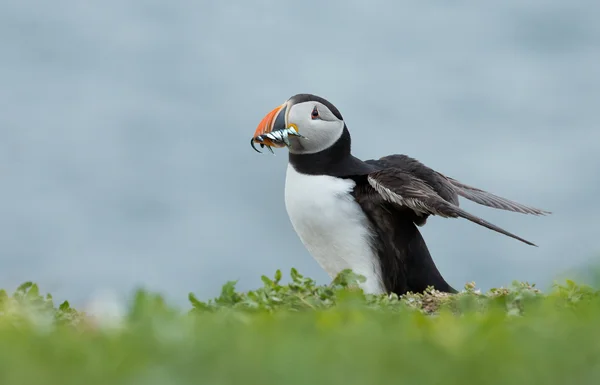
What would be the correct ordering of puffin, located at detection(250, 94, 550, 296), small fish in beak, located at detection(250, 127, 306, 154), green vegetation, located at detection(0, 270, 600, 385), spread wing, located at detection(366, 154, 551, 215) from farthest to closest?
spread wing, located at detection(366, 154, 551, 215)
small fish in beak, located at detection(250, 127, 306, 154)
puffin, located at detection(250, 94, 550, 296)
green vegetation, located at detection(0, 270, 600, 385)

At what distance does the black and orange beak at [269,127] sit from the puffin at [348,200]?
0.01 meters

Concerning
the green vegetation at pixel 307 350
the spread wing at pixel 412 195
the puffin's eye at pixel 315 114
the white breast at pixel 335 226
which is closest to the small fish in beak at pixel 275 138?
the puffin's eye at pixel 315 114

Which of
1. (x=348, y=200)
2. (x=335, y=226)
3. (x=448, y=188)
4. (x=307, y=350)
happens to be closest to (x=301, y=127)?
(x=348, y=200)

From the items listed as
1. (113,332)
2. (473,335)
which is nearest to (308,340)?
(473,335)

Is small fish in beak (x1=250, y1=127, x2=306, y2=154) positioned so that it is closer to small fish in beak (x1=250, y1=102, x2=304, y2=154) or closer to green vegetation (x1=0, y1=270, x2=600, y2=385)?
small fish in beak (x1=250, y1=102, x2=304, y2=154)

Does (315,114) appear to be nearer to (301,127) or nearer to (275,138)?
(301,127)

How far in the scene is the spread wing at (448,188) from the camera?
892 centimetres

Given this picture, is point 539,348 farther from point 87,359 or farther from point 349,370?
point 87,359

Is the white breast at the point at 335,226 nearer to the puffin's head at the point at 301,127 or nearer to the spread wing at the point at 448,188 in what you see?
the puffin's head at the point at 301,127

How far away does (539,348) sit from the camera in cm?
311

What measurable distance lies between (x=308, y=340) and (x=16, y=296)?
3.30m

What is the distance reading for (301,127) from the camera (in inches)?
348

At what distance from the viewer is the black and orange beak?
876cm

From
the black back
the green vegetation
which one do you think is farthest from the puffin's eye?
the green vegetation
